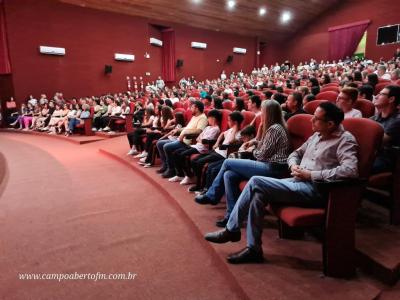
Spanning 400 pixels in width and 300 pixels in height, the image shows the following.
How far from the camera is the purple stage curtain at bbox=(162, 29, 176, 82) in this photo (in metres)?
9.90

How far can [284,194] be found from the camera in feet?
4.03

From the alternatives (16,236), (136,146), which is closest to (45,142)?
(136,146)

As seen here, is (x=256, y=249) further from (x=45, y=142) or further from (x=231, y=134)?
(x=45, y=142)

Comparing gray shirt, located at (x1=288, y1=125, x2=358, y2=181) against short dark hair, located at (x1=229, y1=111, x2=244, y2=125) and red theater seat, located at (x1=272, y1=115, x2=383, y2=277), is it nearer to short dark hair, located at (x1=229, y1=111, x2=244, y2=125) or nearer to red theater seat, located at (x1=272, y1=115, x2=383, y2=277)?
red theater seat, located at (x1=272, y1=115, x2=383, y2=277)

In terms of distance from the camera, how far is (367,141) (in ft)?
3.96

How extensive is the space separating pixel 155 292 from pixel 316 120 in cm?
91

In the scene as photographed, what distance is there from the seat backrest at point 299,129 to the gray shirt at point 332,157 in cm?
18

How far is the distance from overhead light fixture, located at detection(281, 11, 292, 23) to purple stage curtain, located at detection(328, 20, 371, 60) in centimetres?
159

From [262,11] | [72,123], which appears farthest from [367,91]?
[262,11]

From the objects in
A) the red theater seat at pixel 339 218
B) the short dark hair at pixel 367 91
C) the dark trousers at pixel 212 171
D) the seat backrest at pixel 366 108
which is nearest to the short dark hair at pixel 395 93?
the seat backrest at pixel 366 108

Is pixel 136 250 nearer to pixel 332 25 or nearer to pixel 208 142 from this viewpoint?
pixel 208 142

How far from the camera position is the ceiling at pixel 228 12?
8078 millimetres

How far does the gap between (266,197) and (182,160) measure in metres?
1.31

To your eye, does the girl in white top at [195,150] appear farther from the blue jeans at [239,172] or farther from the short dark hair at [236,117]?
the blue jeans at [239,172]
